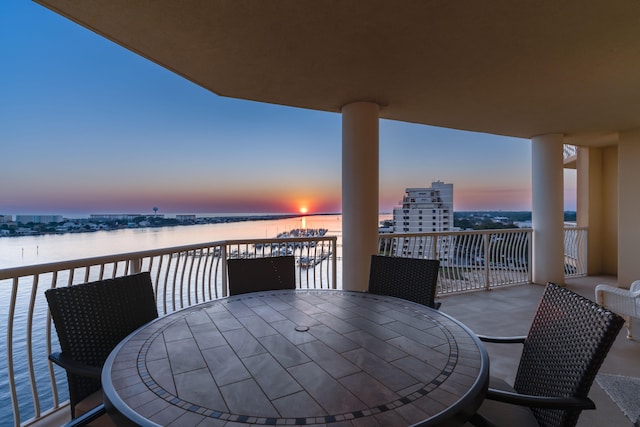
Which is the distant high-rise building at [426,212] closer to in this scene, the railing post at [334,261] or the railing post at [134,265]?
the railing post at [334,261]

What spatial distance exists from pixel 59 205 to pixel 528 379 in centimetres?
908

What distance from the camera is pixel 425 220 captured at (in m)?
6.42

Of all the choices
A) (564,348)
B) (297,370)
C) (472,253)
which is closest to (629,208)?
(472,253)

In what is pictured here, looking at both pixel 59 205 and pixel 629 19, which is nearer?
pixel 629 19

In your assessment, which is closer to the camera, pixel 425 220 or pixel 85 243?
pixel 85 243

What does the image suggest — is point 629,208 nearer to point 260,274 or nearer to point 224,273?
point 260,274

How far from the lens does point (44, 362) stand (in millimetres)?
2387

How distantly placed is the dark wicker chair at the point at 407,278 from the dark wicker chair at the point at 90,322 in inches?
69.1

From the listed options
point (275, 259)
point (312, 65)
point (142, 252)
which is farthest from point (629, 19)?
point (142, 252)

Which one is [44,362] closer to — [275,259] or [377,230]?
[275,259]

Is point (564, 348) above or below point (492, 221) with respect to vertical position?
below

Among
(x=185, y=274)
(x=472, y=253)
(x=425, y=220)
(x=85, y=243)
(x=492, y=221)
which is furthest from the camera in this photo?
(x=492, y=221)

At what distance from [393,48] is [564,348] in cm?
268

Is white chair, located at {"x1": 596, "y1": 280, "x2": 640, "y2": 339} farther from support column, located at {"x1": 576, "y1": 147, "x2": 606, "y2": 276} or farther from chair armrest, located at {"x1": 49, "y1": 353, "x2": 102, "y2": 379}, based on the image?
chair armrest, located at {"x1": 49, "y1": 353, "x2": 102, "y2": 379}
